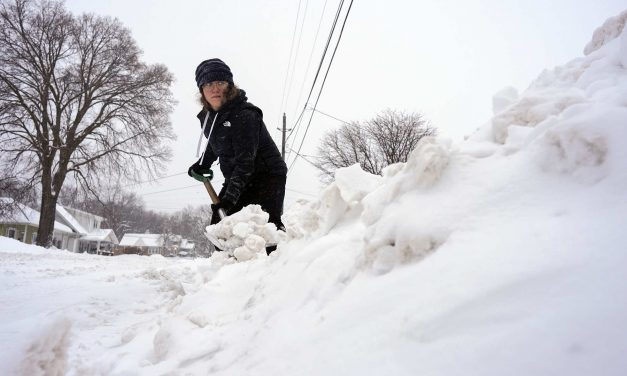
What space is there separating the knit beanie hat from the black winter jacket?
0.22 m

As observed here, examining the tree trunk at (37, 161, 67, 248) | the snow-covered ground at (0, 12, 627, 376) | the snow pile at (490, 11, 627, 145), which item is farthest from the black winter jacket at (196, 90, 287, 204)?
the tree trunk at (37, 161, 67, 248)

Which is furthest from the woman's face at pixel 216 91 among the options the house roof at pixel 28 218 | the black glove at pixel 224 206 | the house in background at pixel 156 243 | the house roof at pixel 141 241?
the house roof at pixel 141 241

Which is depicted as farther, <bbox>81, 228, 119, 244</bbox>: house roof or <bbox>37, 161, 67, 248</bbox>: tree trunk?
<bbox>81, 228, 119, 244</bbox>: house roof

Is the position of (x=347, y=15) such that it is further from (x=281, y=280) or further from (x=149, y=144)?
(x=149, y=144)

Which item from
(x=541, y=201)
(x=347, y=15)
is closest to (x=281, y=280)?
(x=541, y=201)

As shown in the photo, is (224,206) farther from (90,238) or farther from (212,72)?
(90,238)

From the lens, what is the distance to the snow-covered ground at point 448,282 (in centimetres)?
66

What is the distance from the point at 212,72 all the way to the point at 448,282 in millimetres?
2898

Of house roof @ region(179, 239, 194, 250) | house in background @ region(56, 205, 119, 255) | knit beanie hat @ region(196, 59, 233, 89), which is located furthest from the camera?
house roof @ region(179, 239, 194, 250)

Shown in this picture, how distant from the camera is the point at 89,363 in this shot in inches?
58.0

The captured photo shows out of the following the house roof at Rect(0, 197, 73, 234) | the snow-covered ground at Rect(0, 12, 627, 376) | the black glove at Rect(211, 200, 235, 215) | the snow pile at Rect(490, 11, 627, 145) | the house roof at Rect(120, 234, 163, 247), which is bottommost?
the snow-covered ground at Rect(0, 12, 627, 376)

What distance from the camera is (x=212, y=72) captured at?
10.4 feet

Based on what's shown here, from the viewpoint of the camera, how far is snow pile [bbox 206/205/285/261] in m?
2.85

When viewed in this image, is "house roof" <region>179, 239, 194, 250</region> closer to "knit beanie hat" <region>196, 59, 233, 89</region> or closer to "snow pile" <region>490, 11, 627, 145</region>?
"knit beanie hat" <region>196, 59, 233, 89</region>
